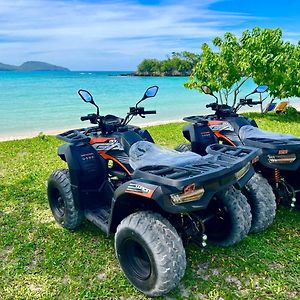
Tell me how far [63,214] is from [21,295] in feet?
4.10

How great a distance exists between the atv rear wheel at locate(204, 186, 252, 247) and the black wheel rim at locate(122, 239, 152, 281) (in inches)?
25.1

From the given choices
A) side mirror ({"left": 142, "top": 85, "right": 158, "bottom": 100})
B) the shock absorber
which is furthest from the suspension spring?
side mirror ({"left": 142, "top": 85, "right": 158, "bottom": 100})

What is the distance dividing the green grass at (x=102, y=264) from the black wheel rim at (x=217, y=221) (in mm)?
149

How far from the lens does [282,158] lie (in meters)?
3.77

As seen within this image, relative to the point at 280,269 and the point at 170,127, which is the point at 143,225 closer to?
the point at 280,269

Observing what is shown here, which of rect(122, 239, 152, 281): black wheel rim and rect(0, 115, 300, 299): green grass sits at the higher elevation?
rect(122, 239, 152, 281): black wheel rim

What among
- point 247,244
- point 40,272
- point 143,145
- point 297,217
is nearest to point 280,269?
point 247,244

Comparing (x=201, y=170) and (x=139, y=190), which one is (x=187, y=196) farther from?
(x=139, y=190)

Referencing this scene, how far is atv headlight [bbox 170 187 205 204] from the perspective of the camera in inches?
102

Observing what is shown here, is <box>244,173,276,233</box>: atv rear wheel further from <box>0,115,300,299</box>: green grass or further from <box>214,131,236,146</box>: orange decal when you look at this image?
<box>214,131,236,146</box>: orange decal

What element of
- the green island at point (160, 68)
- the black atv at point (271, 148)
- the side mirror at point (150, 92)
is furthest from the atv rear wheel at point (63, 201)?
the green island at point (160, 68)

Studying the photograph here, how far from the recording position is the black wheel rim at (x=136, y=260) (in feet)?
9.64

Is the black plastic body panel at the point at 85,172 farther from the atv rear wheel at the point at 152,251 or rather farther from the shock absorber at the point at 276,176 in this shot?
the shock absorber at the point at 276,176

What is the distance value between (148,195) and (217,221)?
4.14 feet
